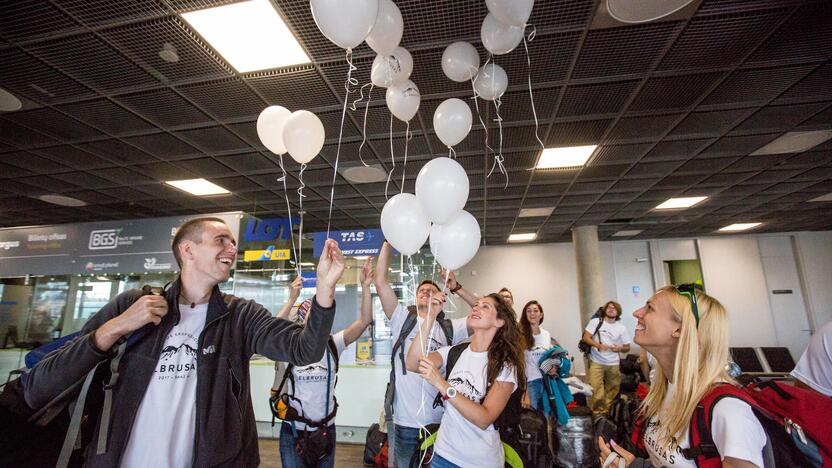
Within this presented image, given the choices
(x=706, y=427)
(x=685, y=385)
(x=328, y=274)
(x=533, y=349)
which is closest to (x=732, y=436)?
(x=706, y=427)

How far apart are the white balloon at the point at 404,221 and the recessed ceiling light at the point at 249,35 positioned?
1604 mm

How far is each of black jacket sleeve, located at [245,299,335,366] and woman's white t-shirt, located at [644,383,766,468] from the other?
3.91 feet

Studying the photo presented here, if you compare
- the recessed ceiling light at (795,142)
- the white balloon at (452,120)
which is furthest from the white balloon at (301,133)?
the recessed ceiling light at (795,142)

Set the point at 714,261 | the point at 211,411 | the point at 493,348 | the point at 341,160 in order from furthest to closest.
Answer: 1. the point at 714,261
2. the point at 341,160
3. the point at 493,348
4. the point at 211,411

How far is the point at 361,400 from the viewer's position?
16.0 ft

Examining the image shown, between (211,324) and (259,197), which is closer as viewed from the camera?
(211,324)

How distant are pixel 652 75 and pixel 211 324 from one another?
368cm

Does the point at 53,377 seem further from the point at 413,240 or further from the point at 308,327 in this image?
the point at 413,240

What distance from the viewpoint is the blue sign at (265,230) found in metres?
6.24

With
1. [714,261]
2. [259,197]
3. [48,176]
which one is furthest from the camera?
[714,261]

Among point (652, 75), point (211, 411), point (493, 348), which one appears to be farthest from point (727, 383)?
point (652, 75)

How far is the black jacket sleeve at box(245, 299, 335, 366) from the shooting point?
123 cm

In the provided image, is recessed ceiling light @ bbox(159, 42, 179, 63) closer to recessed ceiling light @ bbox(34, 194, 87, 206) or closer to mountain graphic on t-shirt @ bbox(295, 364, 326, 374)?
mountain graphic on t-shirt @ bbox(295, 364, 326, 374)

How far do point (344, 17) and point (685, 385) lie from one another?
74.5 inches
